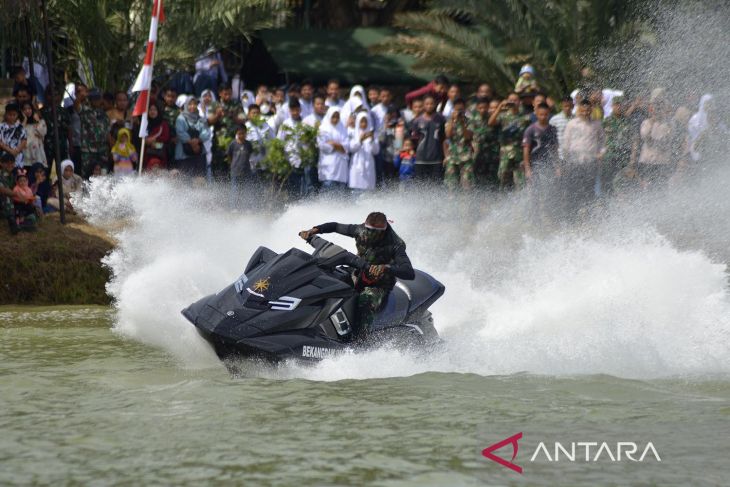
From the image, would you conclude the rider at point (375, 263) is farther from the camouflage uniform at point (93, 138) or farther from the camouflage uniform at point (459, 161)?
the camouflage uniform at point (93, 138)

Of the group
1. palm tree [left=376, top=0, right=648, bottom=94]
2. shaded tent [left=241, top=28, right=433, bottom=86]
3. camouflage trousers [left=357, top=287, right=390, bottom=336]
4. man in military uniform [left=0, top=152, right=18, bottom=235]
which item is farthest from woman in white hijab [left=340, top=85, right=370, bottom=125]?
camouflage trousers [left=357, top=287, right=390, bottom=336]

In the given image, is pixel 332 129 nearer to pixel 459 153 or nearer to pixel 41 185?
pixel 459 153

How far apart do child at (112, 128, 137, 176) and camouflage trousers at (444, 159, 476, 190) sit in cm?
433

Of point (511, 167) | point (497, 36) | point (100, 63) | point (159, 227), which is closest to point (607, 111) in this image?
point (511, 167)

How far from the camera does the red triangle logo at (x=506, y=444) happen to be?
24.2 ft

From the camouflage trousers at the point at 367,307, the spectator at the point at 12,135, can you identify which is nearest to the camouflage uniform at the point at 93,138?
the spectator at the point at 12,135

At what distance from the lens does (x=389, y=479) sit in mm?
7102

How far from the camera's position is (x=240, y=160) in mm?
18219

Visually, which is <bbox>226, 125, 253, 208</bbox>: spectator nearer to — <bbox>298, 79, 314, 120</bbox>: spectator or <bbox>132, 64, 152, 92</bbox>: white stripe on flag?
<bbox>298, 79, 314, 120</bbox>: spectator

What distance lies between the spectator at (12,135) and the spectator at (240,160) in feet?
10.9

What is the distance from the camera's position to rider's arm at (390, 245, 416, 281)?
1038 cm

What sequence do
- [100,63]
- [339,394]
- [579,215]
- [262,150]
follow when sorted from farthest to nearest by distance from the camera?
[100,63], [262,150], [579,215], [339,394]

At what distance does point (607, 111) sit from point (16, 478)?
11.6m

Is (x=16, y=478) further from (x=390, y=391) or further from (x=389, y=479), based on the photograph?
(x=390, y=391)
